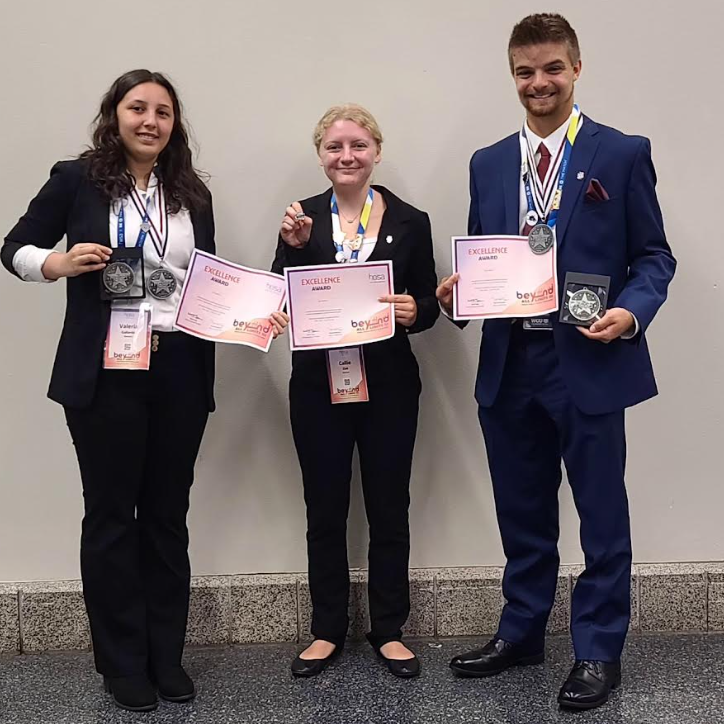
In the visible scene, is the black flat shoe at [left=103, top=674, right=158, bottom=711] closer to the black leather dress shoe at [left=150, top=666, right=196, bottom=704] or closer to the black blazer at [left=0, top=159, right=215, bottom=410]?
the black leather dress shoe at [left=150, top=666, right=196, bottom=704]

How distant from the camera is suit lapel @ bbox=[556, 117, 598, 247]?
91.4 inches

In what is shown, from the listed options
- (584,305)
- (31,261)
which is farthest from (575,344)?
(31,261)

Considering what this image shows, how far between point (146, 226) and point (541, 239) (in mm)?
1046

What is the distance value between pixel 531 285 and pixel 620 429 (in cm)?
47

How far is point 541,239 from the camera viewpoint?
7.63 feet

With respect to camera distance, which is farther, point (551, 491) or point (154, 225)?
point (551, 491)

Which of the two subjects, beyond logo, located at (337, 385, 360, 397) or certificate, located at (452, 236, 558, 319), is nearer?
certificate, located at (452, 236, 558, 319)

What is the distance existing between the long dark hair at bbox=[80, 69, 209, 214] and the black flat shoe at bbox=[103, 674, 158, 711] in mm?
1310

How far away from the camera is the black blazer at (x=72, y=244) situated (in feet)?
7.68

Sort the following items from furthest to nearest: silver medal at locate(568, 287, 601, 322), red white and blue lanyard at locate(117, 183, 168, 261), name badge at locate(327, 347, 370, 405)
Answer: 1. name badge at locate(327, 347, 370, 405)
2. red white and blue lanyard at locate(117, 183, 168, 261)
3. silver medal at locate(568, 287, 601, 322)

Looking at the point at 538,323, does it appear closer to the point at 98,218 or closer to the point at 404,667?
the point at 404,667

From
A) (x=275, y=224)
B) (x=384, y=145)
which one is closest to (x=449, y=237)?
(x=384, y=145)

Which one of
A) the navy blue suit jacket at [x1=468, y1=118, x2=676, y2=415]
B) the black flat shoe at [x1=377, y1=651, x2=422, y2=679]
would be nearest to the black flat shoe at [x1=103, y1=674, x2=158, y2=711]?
the black flat shoe at [x1=377, y1=651, x2=422, y2=679]

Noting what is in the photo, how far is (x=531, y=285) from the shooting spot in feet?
7.65
